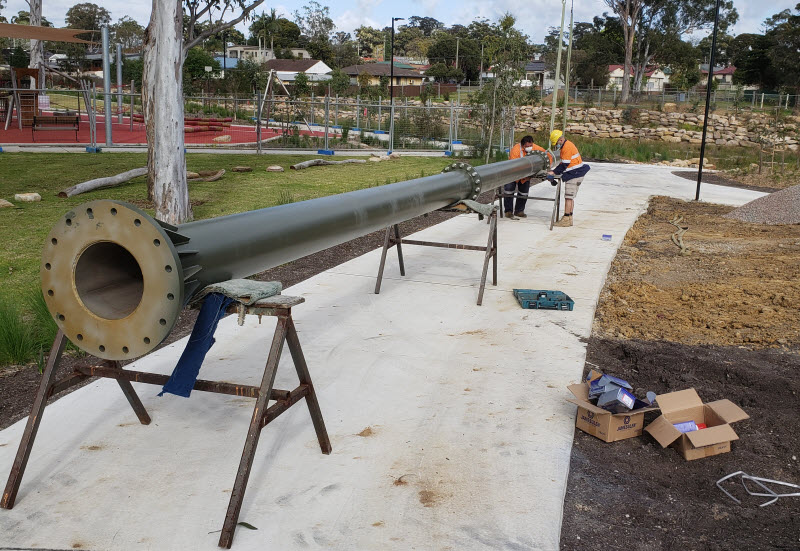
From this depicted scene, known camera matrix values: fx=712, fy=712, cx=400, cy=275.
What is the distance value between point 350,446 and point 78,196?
9.63 meters

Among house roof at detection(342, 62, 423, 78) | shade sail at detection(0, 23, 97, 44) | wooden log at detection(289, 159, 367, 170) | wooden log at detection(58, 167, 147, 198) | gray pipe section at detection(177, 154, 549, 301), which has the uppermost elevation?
house roof at detection(342, 62, 423, 78)

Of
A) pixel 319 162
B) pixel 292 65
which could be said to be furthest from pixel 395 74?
pixel 319 162

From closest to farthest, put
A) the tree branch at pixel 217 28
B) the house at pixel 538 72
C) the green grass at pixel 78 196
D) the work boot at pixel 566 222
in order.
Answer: the green grass at pixel 78 196 < the tree branch at pixel 217 28 < the work boot at pixel 566 222 < the house at pixel 538 72

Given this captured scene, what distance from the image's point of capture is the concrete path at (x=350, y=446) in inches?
118

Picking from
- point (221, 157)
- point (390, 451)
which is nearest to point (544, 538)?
point (390, 451)

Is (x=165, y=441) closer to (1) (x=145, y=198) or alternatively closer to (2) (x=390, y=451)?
(2) (x=390, y=451)

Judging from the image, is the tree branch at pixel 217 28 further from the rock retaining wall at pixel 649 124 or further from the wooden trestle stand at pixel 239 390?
the rock retaining wall at pixel 649 124

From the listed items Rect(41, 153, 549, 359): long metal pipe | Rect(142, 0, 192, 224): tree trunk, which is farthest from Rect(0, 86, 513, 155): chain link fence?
Rect(41, 153, 549, 359): long metal pipe

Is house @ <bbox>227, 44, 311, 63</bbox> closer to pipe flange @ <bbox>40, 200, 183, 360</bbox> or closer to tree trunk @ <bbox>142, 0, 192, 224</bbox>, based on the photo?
tree trunk @ <bbox>142, 0, 192, 224</bbox>

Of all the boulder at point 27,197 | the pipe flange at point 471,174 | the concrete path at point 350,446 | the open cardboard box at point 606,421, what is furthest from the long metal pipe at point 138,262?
the boulder at point 27,197

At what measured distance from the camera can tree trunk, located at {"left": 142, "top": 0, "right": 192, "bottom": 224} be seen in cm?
923

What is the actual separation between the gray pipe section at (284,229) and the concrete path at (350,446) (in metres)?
0.99

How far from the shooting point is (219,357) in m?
4.91

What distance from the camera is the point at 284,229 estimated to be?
3.37 m
